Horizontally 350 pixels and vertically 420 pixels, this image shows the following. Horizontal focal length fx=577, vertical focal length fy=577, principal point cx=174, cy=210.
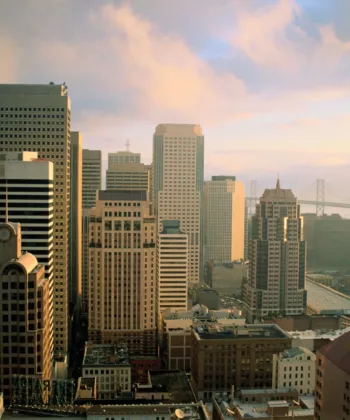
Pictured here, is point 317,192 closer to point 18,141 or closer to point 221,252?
point 221,252

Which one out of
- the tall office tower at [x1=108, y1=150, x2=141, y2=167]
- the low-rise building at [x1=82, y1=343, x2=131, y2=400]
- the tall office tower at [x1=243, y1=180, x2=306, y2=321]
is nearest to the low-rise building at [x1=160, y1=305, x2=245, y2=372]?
the low-rise building at [x1=82, y1=343, x2=131, y2=400]

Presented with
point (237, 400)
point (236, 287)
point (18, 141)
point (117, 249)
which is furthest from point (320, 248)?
point (237, 400)

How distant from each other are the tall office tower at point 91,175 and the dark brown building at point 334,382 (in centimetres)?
6927

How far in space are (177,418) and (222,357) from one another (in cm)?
1667

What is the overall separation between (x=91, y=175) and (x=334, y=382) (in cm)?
7279

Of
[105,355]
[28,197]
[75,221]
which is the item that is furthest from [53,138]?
[75,221]

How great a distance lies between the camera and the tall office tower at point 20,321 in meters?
30.4

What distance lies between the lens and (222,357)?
42.1 meters

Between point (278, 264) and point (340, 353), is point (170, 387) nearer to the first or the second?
point (340, 353)

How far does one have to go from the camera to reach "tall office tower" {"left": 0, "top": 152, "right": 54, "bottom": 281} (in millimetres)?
41875

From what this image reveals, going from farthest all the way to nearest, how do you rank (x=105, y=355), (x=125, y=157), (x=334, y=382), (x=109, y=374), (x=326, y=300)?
(x=125, y=157), (x=326, y=300), (x=105, y=355), (x=109, y=374), (x=334, y=382)

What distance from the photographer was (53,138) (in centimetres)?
5347

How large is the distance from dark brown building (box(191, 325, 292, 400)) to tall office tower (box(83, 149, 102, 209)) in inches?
2036

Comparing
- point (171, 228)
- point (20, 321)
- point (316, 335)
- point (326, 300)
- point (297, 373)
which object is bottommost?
point (326, 300)
